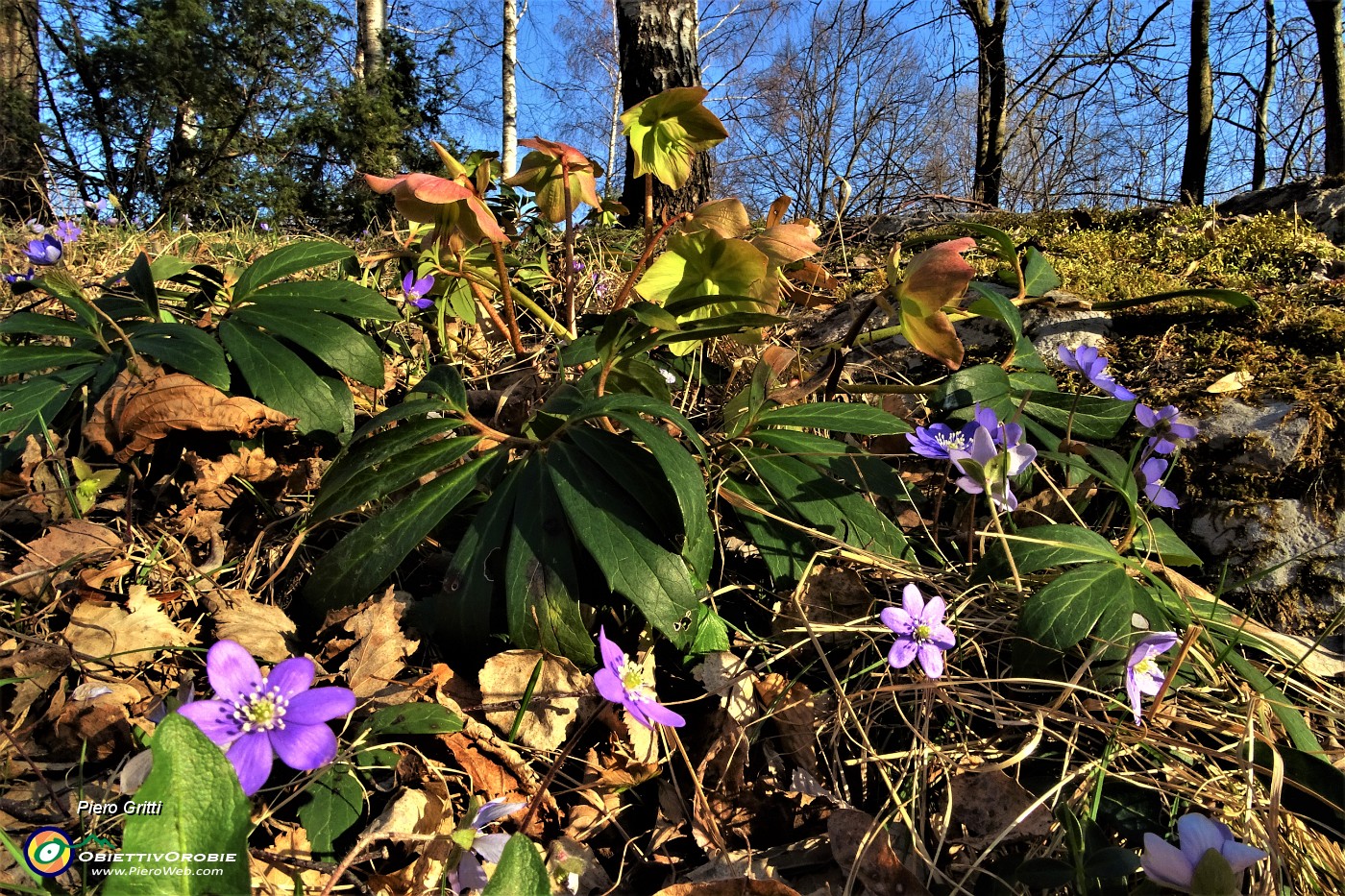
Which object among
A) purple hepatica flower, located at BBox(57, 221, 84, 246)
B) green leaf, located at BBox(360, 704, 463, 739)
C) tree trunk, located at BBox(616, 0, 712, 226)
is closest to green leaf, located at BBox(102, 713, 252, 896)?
green leaf, located at BBox(360, 704, 463, 739)

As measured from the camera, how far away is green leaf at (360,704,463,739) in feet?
2.48

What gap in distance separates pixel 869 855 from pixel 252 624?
31.1 inches

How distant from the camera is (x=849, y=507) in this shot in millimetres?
1017

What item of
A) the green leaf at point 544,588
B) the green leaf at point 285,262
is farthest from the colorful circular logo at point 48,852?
the green leaf at point 285,262

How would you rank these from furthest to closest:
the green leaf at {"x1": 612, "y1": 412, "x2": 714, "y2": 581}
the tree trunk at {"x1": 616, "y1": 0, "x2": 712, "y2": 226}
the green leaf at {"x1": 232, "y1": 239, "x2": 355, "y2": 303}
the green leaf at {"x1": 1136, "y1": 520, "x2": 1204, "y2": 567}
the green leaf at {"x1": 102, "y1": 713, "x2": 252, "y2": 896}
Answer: the tree trunk at {"x1": 616, "y1": 0, "x2": 712, "y2": 226} < the green leaf at {"x1": 232, "y1": 239, "x2": 355, "y2": 303} < the green leaf at {"x1": 1136, "y1": 520, "x2": 1204, "y2": 567} < the green leaf at {"x1": 612, "y1": 412, "x2": 714, "y2": 581} < the green leaf at {"x1": 102, "y1": 713, "x2": 252, "y2": 896}

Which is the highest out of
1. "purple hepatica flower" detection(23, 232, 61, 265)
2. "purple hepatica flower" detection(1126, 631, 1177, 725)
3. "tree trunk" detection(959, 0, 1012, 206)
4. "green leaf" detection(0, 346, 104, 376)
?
"tree trunk" detection(959, 0, 1012, 206)

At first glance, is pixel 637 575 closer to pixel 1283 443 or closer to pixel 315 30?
pixel 1283 443

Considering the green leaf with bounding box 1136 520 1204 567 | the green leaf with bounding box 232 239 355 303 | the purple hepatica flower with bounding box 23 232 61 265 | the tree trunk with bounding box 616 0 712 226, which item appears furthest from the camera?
the tree trunk with bounding box 616 0 712 226

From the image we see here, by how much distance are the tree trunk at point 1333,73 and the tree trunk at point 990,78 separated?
91.7 inches

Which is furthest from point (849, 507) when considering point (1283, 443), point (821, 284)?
point (1283, 443)

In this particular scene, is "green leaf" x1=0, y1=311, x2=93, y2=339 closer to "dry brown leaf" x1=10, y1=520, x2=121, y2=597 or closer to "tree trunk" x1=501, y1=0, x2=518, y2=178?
"dry brown leaf" x1=10, y1=520, x2=121, y2=597

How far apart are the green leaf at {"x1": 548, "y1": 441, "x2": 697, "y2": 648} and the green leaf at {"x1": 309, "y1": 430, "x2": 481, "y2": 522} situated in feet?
0.54

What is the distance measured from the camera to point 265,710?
1.87 ft

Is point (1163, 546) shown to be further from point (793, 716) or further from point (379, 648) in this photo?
point (379, 648)
